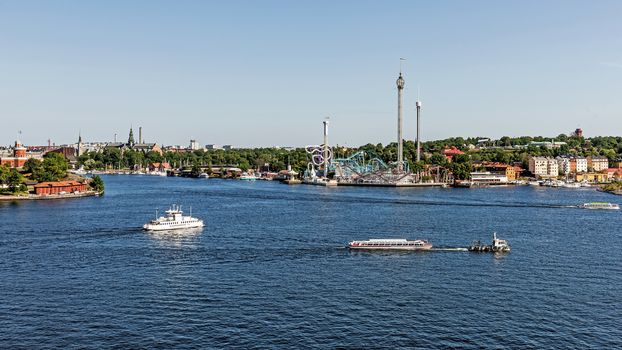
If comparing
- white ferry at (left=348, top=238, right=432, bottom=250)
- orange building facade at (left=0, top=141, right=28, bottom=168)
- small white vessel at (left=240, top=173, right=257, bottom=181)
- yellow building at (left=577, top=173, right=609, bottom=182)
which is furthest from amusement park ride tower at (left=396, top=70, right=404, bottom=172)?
white ferry at (left=348, top=238, right=432, bottom=250)

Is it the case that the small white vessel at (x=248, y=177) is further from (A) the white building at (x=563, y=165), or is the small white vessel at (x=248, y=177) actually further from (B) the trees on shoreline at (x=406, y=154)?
(A) the white building at (x=563, y=165)

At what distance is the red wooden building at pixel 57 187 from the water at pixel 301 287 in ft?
78.4

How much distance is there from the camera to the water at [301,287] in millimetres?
21203

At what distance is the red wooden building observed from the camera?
7238 centimetres

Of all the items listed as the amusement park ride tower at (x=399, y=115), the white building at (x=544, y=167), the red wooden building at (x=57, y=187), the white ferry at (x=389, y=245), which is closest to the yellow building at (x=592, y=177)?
the white building at (x=544, y=167)

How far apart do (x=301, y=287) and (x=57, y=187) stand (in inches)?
2197

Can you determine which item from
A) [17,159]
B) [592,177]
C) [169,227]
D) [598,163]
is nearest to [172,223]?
[169,227]

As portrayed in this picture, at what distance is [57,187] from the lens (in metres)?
74.4

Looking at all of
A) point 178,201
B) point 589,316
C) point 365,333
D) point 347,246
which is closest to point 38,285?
point 365,333

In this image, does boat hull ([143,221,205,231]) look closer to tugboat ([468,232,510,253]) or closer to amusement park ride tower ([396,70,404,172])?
tugboat ([468,232,510,253])

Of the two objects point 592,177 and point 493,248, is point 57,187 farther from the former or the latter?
point 592,177

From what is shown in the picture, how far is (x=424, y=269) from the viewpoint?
3138 centimetres

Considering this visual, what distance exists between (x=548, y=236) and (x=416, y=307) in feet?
71.4

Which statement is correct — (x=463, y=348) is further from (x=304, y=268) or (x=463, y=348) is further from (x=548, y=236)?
(x=548, y=236)
